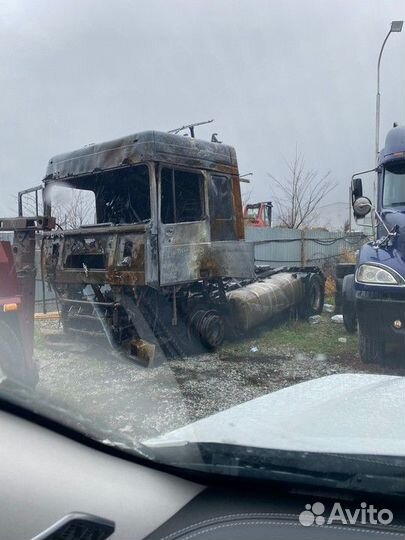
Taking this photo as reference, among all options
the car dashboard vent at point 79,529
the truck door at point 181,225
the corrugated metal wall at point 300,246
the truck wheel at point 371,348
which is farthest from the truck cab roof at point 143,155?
the corrugated metal wall at point 300,246

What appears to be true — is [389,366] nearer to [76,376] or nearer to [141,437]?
[76,376]

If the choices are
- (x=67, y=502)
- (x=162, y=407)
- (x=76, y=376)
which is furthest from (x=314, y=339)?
(x=67, y=502)

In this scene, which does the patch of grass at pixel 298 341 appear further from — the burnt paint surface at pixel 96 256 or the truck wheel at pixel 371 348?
the burnt paint surface at pixel 96 256

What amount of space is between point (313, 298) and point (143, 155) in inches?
216

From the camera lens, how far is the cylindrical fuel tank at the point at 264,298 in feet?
29.3

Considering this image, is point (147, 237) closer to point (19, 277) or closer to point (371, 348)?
point (19, 277)

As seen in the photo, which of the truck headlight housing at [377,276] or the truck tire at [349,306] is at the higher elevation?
the truck headlight housing at [377,276]

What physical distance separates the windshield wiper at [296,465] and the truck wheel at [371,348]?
4.61 meters

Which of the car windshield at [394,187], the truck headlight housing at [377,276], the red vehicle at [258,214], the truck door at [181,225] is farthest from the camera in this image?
the red vehicle at [258,214]

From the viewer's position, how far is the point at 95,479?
1531 mm

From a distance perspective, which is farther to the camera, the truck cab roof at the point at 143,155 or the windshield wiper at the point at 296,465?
the truck cab roof at the point at 143,155

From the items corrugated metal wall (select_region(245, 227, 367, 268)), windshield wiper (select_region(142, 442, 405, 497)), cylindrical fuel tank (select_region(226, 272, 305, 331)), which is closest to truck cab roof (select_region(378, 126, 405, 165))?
cylindrical fuel tank (select_region(226, 272, 305, 331))

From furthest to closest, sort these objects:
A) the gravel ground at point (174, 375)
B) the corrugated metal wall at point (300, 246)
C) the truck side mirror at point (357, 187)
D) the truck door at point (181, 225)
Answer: the corrugated metal wall at point (300, 246)
the truck side mirror at point (357, 187)
the truck door at point (181, 225)
the gravel ground at point (174, 375)

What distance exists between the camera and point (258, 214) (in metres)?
17.5
